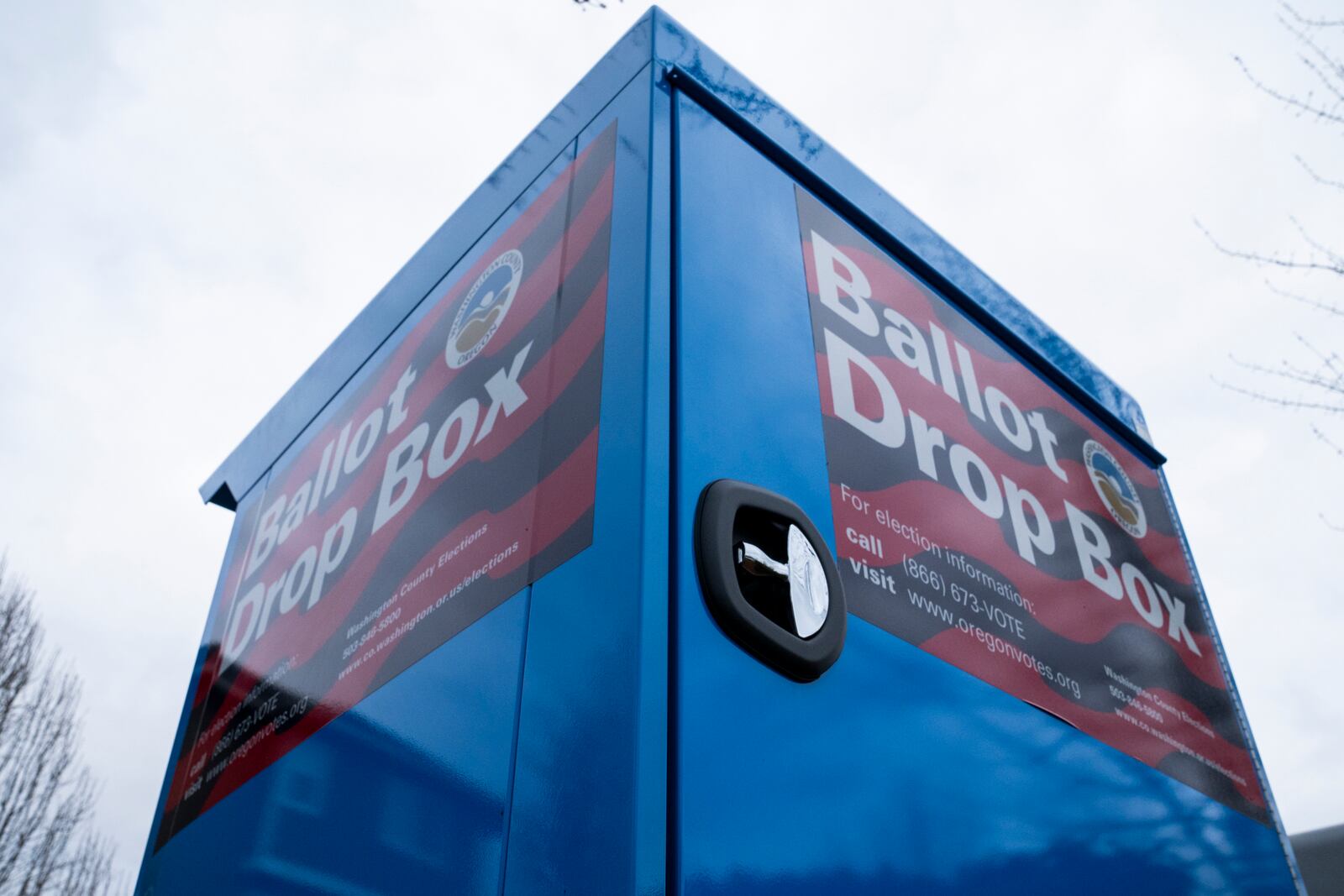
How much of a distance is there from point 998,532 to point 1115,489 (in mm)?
623

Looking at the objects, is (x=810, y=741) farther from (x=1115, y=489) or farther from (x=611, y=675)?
(x=1115, y=489)

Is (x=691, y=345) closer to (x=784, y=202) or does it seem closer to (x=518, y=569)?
(x=518, y=569)

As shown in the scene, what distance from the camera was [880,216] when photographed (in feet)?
6.20

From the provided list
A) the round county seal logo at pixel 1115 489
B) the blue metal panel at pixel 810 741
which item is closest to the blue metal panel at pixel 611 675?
the blue metal panel at pixel 810 741

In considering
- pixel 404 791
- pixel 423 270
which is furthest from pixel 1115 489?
pixel 404 791

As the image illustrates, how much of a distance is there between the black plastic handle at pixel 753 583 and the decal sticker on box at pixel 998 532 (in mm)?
98

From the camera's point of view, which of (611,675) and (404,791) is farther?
(404,791)

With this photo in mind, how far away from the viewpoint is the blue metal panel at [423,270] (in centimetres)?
170

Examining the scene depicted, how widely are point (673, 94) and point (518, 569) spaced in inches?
28.4

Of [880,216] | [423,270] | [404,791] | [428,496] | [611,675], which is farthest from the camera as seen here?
[423,270]

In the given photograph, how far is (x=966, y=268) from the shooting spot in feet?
6.79

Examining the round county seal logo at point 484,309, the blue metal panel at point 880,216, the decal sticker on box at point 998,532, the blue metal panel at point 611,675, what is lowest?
the blue metal panel at point 611,675

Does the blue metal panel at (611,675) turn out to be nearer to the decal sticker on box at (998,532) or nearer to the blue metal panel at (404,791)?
the blue metal panel at (404,791)

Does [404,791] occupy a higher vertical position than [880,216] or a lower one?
lower
